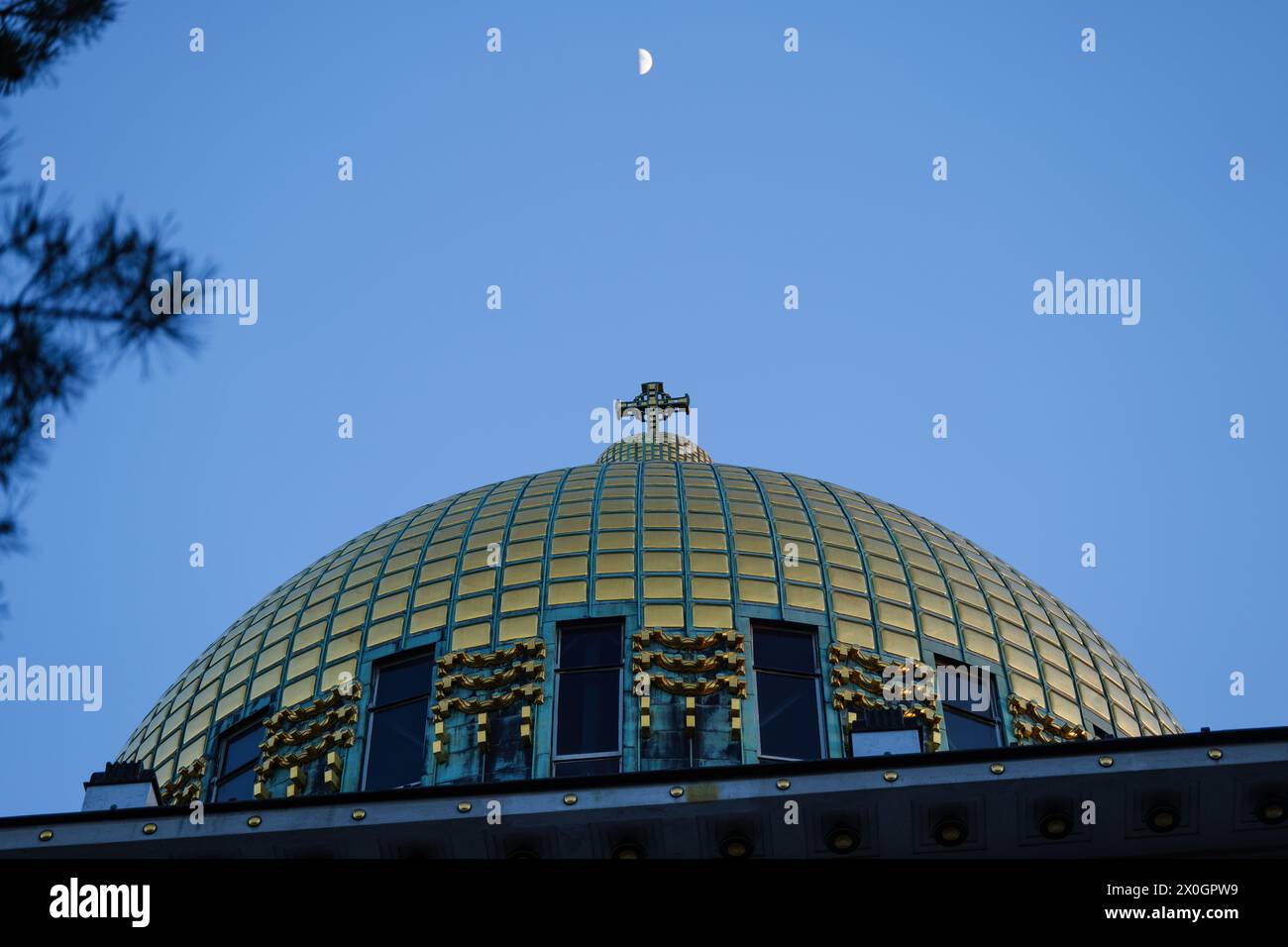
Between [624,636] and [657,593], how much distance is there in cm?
129

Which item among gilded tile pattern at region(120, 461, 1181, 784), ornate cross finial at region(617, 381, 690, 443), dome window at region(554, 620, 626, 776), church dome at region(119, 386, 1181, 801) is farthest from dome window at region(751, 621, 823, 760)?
ornate cross finial at region(617, 381, 690, 443)

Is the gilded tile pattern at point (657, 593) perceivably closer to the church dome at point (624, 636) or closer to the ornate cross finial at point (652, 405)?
the church dome at point (624, 636)

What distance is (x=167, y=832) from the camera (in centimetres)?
Answer: 2539

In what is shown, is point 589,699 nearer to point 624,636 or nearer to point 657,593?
point 624,636

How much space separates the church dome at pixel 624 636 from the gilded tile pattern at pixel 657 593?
51 millimetres

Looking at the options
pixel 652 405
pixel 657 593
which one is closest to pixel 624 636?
pixel 657 593

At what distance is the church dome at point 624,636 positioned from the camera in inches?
1551

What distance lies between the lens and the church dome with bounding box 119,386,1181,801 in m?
39.4

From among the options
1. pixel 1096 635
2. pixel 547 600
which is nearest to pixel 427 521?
pixel 547 600

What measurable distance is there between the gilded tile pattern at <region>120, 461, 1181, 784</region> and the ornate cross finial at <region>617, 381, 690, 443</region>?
361 inches

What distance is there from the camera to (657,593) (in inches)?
1654

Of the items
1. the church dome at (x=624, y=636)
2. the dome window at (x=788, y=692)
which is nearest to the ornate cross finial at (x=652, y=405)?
the church dome at (x=624, y=636)
